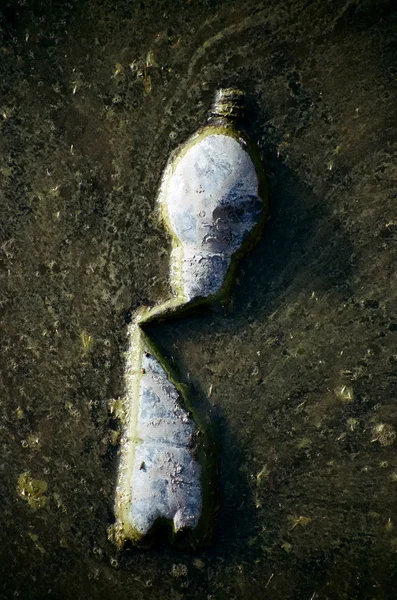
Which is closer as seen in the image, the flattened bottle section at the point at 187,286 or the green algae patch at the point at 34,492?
the flattened bottle section at the point at 187,286

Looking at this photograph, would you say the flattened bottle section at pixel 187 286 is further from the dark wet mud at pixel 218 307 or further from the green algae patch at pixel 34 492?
the green algae patch at pixel 34 492

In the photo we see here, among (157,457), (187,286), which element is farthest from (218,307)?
(157,457)

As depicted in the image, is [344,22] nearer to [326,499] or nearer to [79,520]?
[326,499]

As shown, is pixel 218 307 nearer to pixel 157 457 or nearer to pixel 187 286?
pixel 187 286

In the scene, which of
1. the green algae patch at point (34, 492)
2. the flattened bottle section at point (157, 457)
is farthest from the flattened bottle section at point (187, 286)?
the green algae patch at point (34, 492)

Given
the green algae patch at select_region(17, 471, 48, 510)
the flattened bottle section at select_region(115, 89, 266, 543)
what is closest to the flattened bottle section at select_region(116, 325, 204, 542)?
the flattened bottle section at select_region(115, 89, 266, 543)
